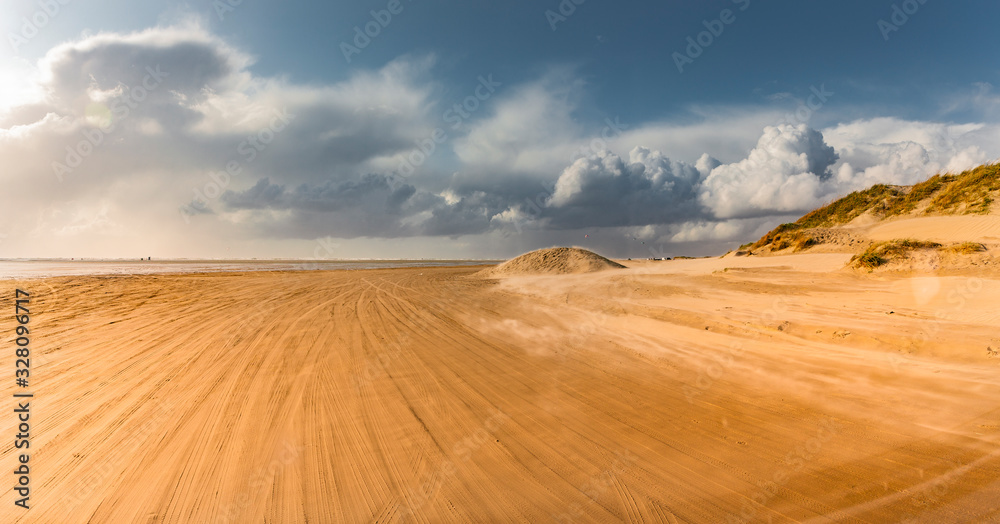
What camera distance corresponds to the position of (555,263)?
3177 centimetres

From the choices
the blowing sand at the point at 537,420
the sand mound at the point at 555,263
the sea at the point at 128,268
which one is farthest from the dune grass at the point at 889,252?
the sea at the point at 128,268

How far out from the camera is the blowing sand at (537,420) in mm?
3270

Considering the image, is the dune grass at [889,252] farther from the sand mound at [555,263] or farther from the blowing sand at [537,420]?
the sand mound at [555,263]

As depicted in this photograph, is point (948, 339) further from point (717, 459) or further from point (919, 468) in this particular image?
point (717, 459)

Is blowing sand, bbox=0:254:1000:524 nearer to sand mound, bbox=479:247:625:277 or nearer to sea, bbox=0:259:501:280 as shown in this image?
sand mound, bbox=479:247:625:277

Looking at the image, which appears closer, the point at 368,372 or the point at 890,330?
the point at 368,372

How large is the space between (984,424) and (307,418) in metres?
7.89

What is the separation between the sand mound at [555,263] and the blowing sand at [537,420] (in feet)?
67.2

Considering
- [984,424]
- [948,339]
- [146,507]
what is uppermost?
[948,339]

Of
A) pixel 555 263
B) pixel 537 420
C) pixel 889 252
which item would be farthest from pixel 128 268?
pixel 889 252

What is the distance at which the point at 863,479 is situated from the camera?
344 cm

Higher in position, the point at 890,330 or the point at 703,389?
the point at 890,330

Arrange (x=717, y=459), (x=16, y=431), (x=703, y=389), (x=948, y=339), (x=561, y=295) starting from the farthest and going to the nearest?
(x=561, y=295) < (x=948, y=339) < (x=703, y=389) < (x=16, y=431) < (x=717, y=459)

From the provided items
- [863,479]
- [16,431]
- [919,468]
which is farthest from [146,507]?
[919,468]
